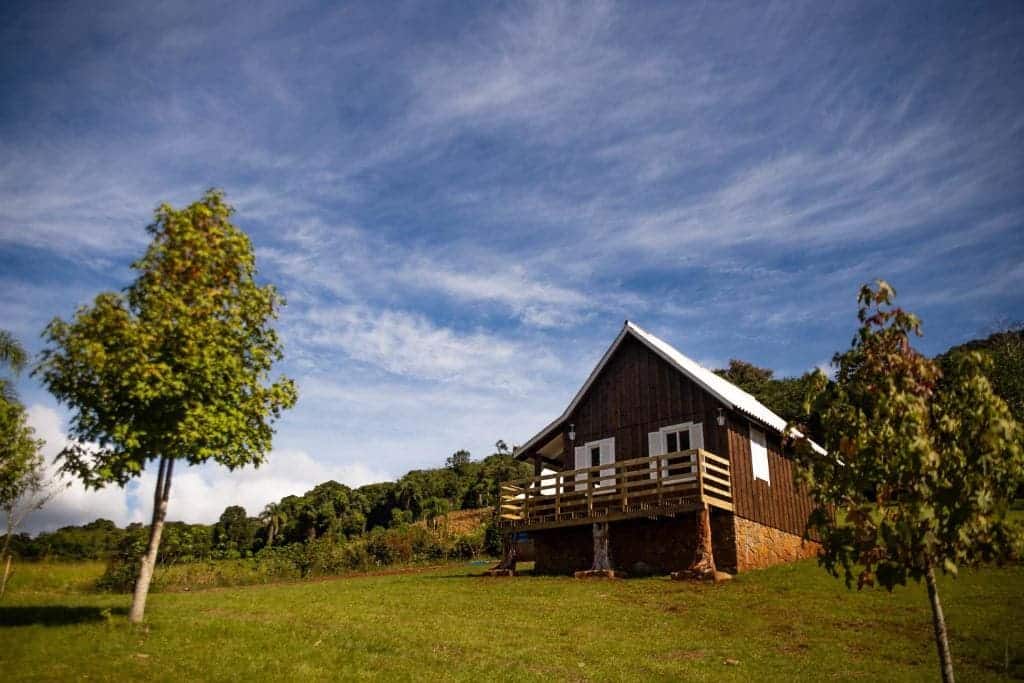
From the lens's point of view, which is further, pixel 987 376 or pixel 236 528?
pixel 236 528

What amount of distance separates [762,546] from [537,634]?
1366 cm

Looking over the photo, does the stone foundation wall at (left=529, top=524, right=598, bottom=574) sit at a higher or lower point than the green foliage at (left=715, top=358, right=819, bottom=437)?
lower

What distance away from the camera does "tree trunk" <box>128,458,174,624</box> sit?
51.5ft

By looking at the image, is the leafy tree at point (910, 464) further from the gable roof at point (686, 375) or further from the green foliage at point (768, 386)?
the green foliage at point (768, 386)

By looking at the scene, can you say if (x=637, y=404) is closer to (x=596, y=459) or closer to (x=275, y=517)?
(x=596, y=459)

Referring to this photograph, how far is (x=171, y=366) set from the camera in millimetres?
15477

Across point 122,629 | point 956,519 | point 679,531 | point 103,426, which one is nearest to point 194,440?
point 103,426

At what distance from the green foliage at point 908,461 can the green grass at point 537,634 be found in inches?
213

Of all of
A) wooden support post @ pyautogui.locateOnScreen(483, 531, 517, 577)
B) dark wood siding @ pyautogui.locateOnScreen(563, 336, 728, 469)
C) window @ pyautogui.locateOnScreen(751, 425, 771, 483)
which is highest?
dark wood siding @ pyautogui.locateOnScreen(563, 336, 728, 469)

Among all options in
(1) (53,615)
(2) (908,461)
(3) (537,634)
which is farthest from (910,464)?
(1) (53,615)

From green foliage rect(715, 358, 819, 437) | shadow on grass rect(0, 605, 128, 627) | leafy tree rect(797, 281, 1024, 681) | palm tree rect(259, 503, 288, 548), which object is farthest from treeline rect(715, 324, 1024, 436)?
palm tree rect(259, 503, 288, 548)

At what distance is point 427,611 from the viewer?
20.6 meters

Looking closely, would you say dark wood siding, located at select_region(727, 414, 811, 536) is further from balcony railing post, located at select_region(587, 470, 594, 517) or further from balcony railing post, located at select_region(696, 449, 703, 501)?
balcony railing post, located at select_region(587, 470, 594, 517)

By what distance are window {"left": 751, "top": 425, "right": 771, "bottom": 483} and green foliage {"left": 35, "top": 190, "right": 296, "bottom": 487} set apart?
19.7m
